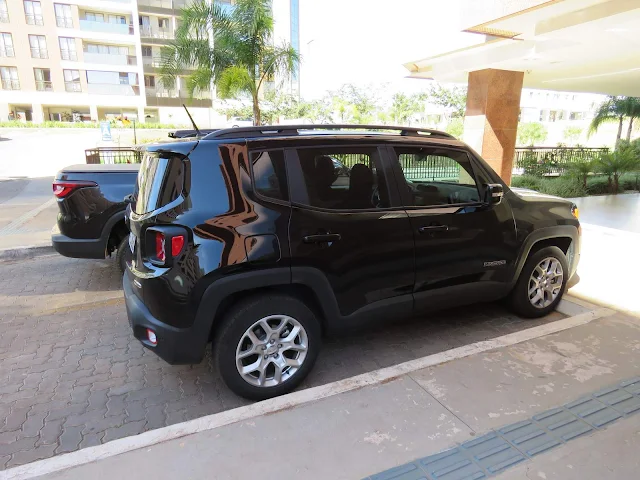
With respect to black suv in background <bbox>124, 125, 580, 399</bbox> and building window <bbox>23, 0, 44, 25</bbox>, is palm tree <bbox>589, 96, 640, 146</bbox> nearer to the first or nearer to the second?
black suv in background <bbox>124, 125, 580, 399</bbox>

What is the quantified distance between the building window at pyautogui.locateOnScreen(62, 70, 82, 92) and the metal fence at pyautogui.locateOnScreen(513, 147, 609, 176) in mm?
45919

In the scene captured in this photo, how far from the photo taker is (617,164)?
1222 cm

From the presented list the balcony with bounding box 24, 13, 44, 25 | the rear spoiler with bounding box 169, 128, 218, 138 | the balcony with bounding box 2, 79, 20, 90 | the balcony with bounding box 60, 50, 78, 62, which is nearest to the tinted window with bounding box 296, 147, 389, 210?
the rear spoiler with bounding box 169, 128, 218, 138

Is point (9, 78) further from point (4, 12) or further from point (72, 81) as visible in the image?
point (4, 12)

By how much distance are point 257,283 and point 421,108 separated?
43105mm

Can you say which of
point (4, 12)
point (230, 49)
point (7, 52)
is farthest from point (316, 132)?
point (7, 52)

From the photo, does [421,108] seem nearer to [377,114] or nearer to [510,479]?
[377,114]

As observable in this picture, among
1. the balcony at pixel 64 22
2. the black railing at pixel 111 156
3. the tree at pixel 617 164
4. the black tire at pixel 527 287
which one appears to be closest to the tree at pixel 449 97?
the tree at pixel 617 164

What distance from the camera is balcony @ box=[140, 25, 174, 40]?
47.1 meters

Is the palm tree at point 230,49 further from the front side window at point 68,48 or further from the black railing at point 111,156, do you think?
the front side window at point 68,48

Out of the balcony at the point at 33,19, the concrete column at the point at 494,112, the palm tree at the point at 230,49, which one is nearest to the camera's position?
the concrete column at the point at 494,112

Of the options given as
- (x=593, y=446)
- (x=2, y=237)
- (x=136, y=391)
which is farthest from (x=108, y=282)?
(x=593, y=446)

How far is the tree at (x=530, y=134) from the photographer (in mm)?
33656

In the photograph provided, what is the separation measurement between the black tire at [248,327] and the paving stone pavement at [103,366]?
0.70 ft
